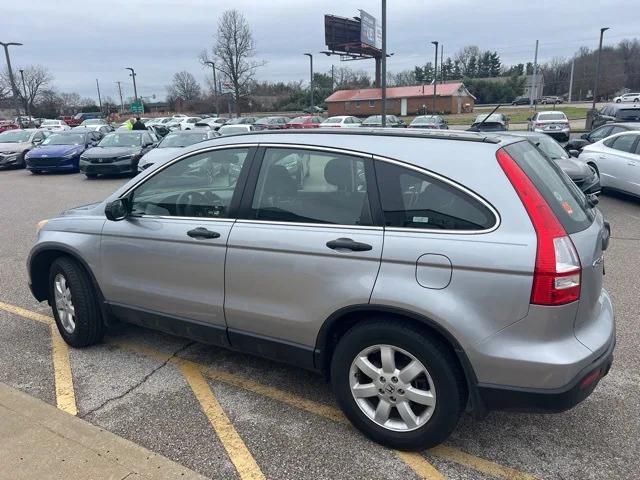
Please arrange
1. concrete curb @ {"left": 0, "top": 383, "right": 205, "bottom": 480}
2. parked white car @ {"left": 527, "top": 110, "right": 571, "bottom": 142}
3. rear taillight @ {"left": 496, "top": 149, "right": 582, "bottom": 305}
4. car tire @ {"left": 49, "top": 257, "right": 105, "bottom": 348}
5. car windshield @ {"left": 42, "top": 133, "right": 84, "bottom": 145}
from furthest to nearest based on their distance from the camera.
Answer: parked white car @ {"left": 527, "top": 110, "right": 571, "bottom": 142} → car windshield @ {"left": 42, "top": 133, "right": 84, "bottom": 145} → car tire @ {"left": 49, "top": 257, "right": 105, "bottom": 348} → concrete curb @ {"left": 0, "top": 383, "right": 205, "bottom": 480} → rear taillight @ {"left": 496, "top": 149, "right": 582, "bottom": 305}

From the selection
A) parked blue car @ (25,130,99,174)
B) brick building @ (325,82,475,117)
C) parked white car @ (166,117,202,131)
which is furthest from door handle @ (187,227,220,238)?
brick building @ (325,82,475,117)

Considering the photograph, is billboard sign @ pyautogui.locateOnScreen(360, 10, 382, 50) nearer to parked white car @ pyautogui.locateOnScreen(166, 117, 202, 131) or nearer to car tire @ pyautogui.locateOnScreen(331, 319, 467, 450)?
parked white car @ pyautogui.locateOnScreen(166, 117, 202, 131)

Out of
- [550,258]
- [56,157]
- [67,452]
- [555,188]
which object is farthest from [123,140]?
[550,258]

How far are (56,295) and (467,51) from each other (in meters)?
119

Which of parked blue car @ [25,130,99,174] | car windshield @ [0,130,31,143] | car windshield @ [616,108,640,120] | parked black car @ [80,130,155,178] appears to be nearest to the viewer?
parked black car @ [80,130,155,178]

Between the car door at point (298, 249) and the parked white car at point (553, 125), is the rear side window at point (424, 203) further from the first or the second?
the parked white car at point (553, 125)

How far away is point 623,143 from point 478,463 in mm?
9809

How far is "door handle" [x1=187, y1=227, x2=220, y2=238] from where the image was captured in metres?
3.20

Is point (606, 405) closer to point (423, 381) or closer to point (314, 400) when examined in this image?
point (423, 381)

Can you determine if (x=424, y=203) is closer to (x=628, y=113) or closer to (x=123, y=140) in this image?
(x=123, y=140)

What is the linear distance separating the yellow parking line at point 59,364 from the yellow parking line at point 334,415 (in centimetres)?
42

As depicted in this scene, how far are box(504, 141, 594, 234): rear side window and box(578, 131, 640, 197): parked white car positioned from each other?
816cm

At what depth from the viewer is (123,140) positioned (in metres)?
16.8

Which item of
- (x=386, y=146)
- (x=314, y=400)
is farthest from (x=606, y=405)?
(x=386, y=146)
